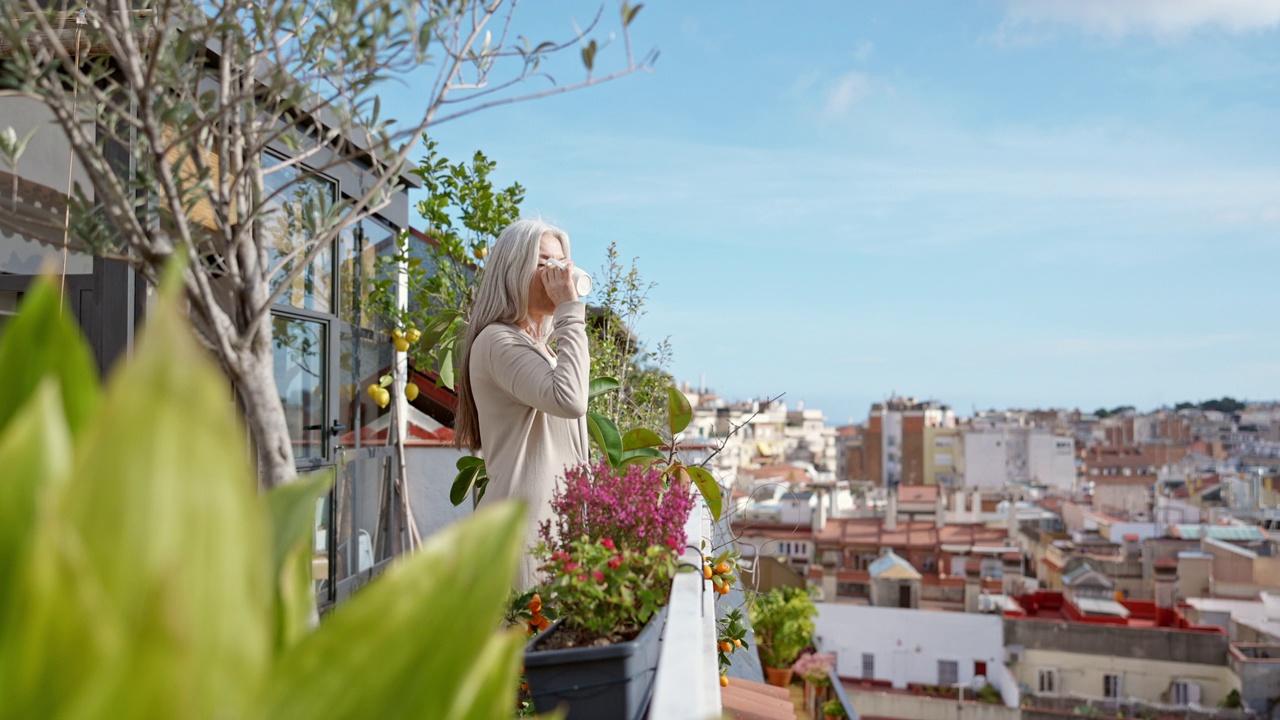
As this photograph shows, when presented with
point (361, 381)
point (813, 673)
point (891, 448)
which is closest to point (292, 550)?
point (361, 381)

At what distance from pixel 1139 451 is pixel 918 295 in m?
28.4

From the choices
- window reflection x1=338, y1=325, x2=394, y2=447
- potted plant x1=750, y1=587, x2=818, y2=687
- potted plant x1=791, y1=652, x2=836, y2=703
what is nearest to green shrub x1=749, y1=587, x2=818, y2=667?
potted plant x1=750, y1=587, x2=818, y2=687

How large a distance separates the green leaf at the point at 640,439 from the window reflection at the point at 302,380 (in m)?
1.34

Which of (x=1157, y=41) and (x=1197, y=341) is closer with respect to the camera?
(x=1157, y=41)

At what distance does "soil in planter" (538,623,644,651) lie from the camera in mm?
1333

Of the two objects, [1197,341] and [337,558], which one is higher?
[1197,341]

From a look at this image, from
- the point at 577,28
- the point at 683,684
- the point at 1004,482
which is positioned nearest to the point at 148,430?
the point at 683,684

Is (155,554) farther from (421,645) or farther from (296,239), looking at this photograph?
(296,239)

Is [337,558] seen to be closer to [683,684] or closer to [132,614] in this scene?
[683,684]

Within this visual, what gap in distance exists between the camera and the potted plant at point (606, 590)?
3.98 ft

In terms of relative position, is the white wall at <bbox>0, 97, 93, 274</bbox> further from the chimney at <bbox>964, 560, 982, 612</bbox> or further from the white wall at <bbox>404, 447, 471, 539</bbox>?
the chimney at <bbox>964, 560, 982, 612</bbox>

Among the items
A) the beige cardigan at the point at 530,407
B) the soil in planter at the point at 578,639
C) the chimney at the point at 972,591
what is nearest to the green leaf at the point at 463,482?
the beige cardigan at the point at 530,407

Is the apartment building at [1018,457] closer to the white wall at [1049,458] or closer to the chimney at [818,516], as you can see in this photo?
the white wall at [1049,458]

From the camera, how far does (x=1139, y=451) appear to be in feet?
168
